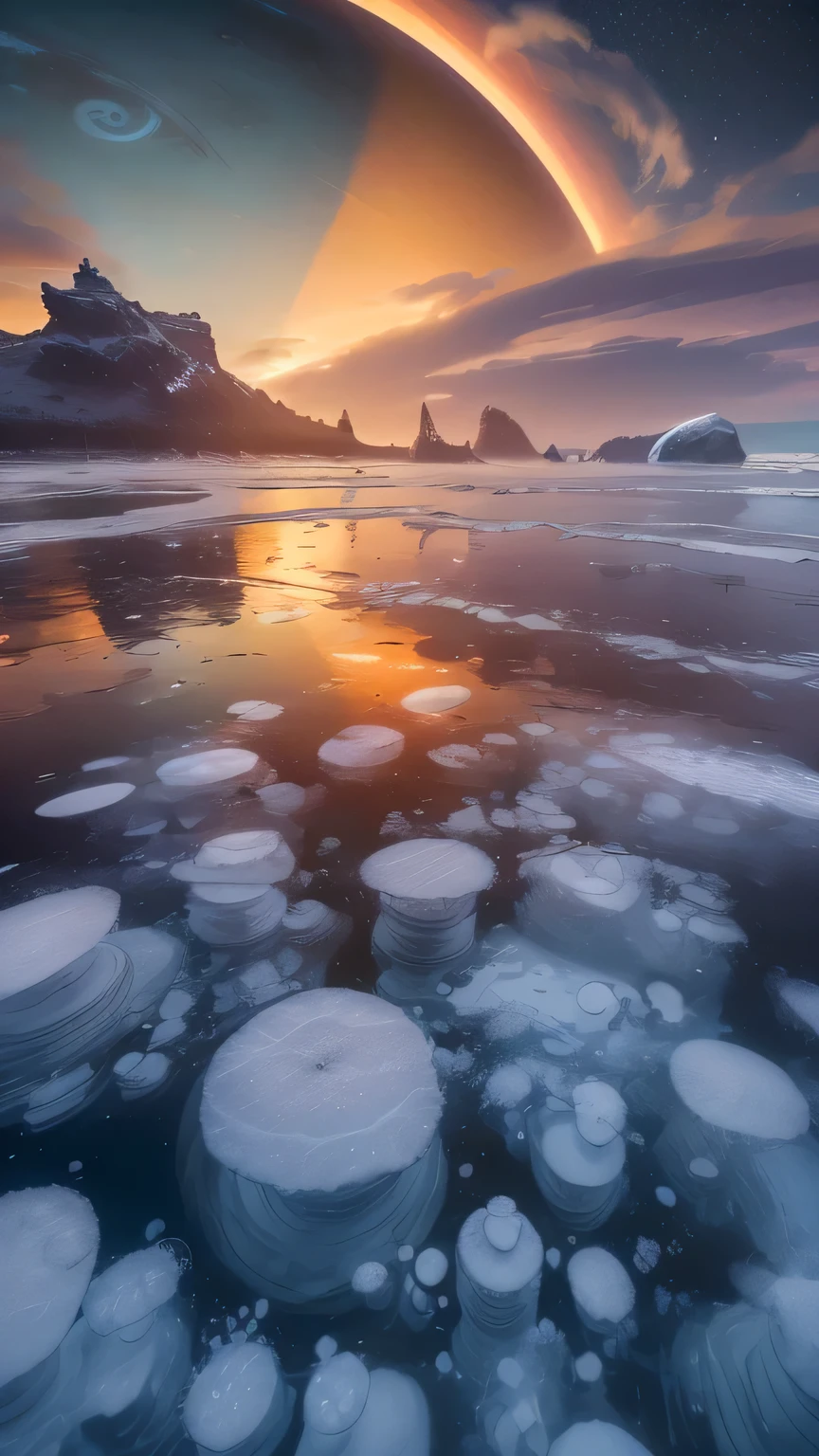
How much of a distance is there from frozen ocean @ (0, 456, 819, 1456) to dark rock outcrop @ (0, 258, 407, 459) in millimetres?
10141

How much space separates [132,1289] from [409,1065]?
1.02ft

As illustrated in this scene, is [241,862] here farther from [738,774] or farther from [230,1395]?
[738,774]

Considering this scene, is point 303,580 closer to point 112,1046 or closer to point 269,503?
point 112,1046

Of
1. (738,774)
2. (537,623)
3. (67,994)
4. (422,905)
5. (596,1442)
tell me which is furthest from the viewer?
(537,623)

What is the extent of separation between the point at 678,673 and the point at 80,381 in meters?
13.9

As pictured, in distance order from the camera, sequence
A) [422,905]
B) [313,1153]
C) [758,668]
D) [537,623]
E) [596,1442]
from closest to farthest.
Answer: [596,1442] < [313,1153] < [422,905] < [758,668] < [537,623]

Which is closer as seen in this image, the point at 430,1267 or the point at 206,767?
the point at 430,1267

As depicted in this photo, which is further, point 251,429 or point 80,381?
point 251,429

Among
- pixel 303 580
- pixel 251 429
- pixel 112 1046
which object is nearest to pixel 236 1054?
pixel 112 1046

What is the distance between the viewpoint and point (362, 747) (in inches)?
52.0

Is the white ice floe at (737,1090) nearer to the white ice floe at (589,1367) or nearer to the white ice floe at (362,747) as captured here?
the white ice floe at (589,1367)

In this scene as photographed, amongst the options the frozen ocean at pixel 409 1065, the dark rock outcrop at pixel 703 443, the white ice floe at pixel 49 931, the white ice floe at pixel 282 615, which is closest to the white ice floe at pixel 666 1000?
the frozen ocean at pixel 409 1065

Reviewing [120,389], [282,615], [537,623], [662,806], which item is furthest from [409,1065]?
[120,389]

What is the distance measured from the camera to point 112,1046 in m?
0.68
